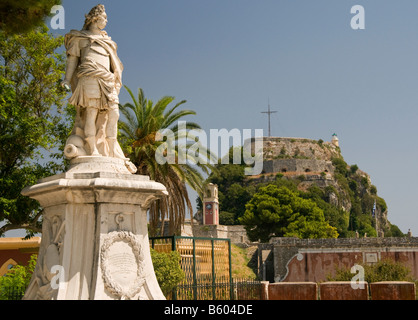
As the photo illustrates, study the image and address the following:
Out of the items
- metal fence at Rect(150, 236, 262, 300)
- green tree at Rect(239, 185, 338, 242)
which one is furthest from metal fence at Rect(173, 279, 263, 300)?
green tree at Rect(239, 185, 338, 242)

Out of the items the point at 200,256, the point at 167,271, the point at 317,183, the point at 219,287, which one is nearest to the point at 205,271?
the point at 200,256

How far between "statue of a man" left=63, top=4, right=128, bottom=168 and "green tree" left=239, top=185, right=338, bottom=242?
40.3m

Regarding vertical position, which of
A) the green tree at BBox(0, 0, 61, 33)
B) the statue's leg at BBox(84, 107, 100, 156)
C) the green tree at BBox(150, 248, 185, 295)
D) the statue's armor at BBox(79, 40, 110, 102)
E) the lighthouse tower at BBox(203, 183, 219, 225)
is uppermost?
the lighthouse tower at BBox(203, 183, 219, 225)

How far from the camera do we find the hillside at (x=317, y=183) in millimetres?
69188

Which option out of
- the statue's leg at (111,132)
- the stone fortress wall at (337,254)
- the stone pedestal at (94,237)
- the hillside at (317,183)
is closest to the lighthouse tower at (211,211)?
the hillside at (317,183)

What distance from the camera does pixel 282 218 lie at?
4791cm

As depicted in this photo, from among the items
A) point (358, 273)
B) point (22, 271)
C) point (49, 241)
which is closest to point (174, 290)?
point (22, 271)

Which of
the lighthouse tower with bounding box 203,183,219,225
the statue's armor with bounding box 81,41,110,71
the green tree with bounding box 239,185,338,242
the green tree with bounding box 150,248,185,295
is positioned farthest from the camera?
the lighthouse tower with bounding box 203,183,219,225

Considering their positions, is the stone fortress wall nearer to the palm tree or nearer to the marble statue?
the palm tree

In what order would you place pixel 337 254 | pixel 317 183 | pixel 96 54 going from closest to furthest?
pixel 96 54
pixel 337 254
pixel 317 183

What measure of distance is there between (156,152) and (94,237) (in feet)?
36.8

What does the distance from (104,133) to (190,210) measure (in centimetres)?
1135

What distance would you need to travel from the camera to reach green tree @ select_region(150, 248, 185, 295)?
38.7 feet

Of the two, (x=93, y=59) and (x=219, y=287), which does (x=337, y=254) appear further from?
(x=93, y=59)
